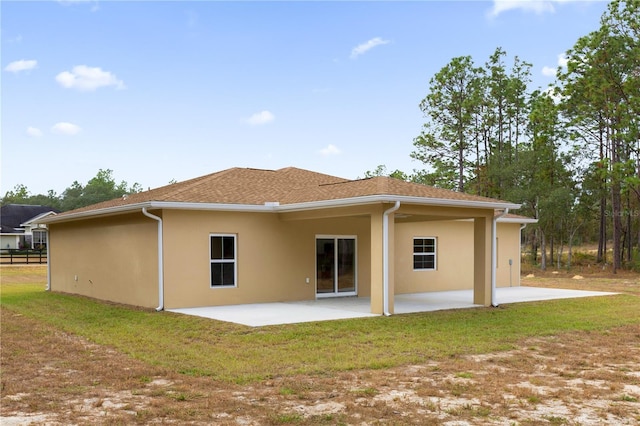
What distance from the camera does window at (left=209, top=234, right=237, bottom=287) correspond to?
14.7 meters

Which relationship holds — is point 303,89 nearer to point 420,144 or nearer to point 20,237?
point 420,144

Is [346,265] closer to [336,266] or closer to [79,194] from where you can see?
[336,266]

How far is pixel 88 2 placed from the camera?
17672 millimetres

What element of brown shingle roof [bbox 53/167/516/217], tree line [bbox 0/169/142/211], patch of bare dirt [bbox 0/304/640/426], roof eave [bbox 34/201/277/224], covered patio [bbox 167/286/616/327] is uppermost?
tree line [bbox 0/169/142/211]

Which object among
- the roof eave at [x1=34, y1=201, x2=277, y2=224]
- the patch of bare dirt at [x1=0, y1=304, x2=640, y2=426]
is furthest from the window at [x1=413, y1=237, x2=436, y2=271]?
the patch of bare dirt at [x1=0, y1=304, x2=640, y2=426]

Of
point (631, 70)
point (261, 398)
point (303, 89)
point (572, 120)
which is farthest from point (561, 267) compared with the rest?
point (261, 398)

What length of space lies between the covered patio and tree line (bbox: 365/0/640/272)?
1352 centimetres

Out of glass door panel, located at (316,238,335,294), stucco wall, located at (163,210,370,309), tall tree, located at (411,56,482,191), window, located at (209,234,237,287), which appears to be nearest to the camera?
stucco wall, located at (163,210,370,309)

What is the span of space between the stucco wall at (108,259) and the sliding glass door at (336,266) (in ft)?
14.8

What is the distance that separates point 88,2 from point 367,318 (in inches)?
491

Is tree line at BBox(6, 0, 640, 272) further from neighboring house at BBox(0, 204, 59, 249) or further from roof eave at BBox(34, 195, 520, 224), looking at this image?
neighboring house at BBox(0, 204, 59, 249)

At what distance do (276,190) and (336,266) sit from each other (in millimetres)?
2694

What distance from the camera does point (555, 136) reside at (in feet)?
109

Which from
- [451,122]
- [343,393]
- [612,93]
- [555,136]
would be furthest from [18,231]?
[343,393]
